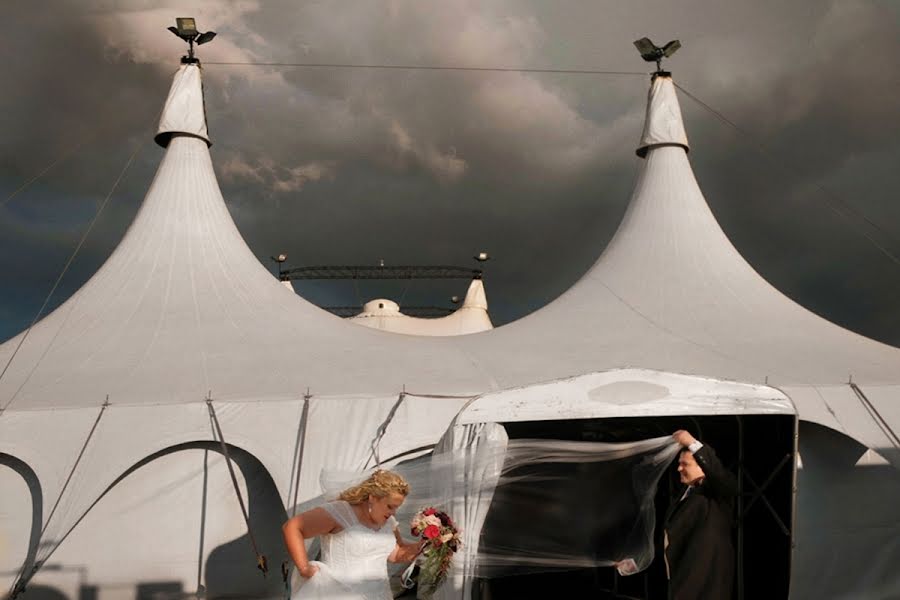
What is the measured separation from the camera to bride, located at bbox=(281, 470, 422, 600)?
388 centimetres

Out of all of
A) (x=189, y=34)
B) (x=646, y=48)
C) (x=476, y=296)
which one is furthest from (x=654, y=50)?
(x=476, y=296)

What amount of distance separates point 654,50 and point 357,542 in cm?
953

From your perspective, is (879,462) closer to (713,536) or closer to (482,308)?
(713,536)

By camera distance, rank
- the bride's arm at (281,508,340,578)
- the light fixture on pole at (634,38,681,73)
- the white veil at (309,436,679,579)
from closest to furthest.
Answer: the bride's arm at (281,508,340,578)
the white veil at (309,436,679,579)
the light fixture on pole at (634,38,681,73)

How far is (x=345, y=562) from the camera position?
13.0 feet

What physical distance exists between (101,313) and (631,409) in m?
5.90

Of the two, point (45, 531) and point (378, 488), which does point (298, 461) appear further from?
point (378, 488)

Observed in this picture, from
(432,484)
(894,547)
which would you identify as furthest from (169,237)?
(894,547)

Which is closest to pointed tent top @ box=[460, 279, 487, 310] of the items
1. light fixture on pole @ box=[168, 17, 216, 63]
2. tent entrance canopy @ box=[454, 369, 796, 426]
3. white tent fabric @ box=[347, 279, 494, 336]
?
white tent fabric @ box=[347, 279, 494, 336]

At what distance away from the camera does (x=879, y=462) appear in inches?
298

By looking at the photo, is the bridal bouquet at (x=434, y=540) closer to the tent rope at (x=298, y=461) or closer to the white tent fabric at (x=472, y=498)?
the white tent fabric at (x=472, y=498)

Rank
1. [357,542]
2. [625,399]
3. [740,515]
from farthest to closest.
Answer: [740,515]
[625,399]
[357,542]

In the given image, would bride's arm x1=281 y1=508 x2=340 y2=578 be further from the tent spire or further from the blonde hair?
the tent spire

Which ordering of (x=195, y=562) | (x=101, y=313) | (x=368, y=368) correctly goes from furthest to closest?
1. (x=101, y=313)
2. (x=368, y=368)
3. (x=195, y=562)
